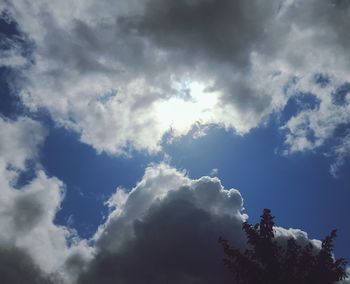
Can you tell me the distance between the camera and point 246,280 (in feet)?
77.2

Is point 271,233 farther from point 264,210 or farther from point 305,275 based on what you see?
point 305,275

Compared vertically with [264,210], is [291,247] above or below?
below

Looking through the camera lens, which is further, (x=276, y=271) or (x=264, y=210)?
(x=264, y=210)

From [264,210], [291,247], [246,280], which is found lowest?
[246,280]

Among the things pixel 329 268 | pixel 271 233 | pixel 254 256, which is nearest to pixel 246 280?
pixel 254 256

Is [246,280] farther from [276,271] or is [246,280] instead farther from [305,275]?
[305,275]

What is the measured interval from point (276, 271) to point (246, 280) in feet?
7.37

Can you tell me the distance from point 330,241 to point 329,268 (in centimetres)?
179

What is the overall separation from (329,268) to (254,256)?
4.84m

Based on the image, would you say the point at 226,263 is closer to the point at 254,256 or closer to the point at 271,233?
the point at 254,256

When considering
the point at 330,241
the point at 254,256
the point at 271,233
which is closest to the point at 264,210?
the point at 271,233

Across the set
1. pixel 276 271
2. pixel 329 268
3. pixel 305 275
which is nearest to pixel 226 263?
pixel 276 271

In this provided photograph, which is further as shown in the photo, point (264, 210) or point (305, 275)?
point (264, 210)

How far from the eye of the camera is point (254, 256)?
78.0 ft
